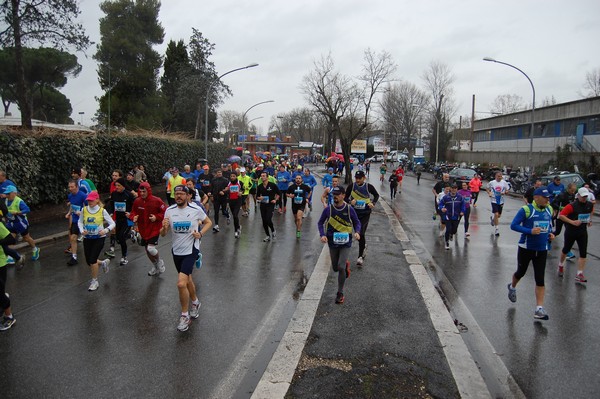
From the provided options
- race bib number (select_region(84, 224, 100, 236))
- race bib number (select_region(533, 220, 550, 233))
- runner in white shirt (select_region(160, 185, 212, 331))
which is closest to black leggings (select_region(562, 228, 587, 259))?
race bib number (select_region(533, 220, 550, 233))

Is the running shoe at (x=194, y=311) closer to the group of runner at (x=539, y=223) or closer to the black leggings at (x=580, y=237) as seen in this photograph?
the group of runner at (x=539, y=223)

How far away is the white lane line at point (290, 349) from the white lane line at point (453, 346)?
1.63 m

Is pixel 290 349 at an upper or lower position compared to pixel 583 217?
lower

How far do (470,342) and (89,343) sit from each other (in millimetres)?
4515

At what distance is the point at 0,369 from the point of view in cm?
430

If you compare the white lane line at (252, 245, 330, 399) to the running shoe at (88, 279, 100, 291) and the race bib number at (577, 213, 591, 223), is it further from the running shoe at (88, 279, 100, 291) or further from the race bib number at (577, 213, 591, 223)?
the race bib number at (577, 213, 591, 223)

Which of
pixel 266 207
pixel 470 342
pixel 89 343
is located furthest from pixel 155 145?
pixel 470 342

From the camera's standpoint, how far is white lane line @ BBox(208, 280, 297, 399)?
4031 mm

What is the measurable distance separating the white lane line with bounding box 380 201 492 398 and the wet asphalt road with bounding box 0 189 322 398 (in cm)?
198

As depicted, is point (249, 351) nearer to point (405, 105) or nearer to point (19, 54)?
point (19, 54)

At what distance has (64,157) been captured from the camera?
1355 cm

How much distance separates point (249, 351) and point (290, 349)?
0.47 m

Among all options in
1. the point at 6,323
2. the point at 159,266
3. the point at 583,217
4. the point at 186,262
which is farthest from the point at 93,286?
the point at 583,217

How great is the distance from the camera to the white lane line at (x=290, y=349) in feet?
13.3
